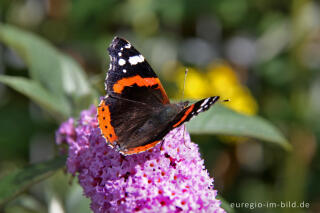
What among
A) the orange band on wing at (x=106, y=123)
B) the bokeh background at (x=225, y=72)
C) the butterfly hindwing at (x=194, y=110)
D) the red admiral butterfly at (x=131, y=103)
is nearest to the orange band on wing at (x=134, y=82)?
the red admiral butterfly at (x=131, y=103)

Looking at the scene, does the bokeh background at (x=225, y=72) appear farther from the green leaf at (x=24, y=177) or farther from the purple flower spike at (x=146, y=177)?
the purple flower spike at (x=146, y=177)

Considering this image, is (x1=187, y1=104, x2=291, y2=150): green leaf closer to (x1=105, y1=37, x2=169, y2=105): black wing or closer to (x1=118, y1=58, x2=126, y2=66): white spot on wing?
(x1=105, y1=37, x2=169, y2=105): black wing

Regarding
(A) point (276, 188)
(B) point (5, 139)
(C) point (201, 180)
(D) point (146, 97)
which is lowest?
(A) point (276, 188)

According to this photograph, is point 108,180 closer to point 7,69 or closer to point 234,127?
point 234,127

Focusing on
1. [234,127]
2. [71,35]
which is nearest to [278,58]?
[71,35]

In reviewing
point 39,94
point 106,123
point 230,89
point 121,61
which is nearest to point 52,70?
point 39,94

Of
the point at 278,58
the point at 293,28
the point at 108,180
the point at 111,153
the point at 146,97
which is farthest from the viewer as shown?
the point at 278,58

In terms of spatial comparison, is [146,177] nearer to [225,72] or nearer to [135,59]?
[135,59]
